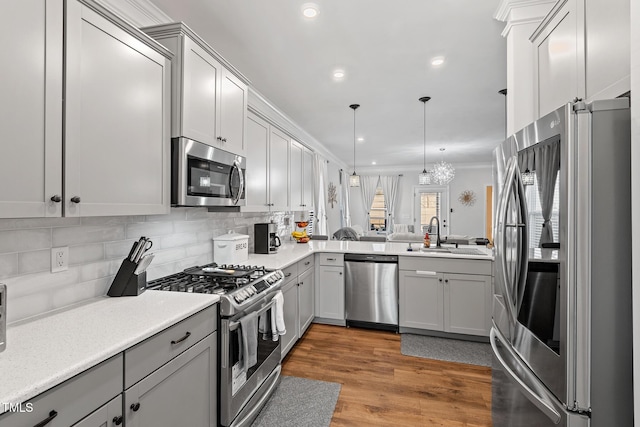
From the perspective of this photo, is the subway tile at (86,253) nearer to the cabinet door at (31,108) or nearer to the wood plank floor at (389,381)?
the cabinet door at (31,108)

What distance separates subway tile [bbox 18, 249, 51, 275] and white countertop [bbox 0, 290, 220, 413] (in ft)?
0.69

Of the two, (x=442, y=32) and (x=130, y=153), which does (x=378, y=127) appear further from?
(x=130, y=153)

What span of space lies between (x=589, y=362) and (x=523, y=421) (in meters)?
0.53

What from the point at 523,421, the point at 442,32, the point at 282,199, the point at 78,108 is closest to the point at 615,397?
the point at 523,421

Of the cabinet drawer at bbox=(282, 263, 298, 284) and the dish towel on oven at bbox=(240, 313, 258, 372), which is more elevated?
the cabinet drawer at bbox=(282, 263, 298, 284)

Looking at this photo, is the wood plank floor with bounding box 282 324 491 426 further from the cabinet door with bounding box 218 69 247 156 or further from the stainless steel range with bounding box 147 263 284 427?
the cabinet door with bounding box 218 69 247 156

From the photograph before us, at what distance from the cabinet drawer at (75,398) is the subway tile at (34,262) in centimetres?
69

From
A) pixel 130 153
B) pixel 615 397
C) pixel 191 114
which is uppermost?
pixel 191 114

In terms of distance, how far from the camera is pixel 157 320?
1275 millimetres

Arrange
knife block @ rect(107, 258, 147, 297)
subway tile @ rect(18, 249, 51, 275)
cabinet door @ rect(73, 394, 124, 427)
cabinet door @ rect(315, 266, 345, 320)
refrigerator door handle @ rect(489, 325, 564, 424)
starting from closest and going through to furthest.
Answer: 1. cabinet door @ rect(73, 394, 124, 427)
2. refrigerator door handle @ rect(489, 325, 564, 424)
3. subway tile @ rect(18, 249, 51, 275)
4. knife block @ rect(107, 258, 147, 297)
5. cabinet door @ rect(315, 266, 345, 320)

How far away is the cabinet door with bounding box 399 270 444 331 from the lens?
3.23 meters

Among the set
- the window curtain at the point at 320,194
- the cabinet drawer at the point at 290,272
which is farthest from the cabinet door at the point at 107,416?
the window curtain at the point at 320,194

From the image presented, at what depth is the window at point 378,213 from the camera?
9641 millimetres

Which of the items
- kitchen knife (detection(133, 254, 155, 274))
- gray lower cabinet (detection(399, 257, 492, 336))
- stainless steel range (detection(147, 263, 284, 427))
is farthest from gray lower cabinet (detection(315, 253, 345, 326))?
kitchen knife (detection(133, 254, 155, 274))
